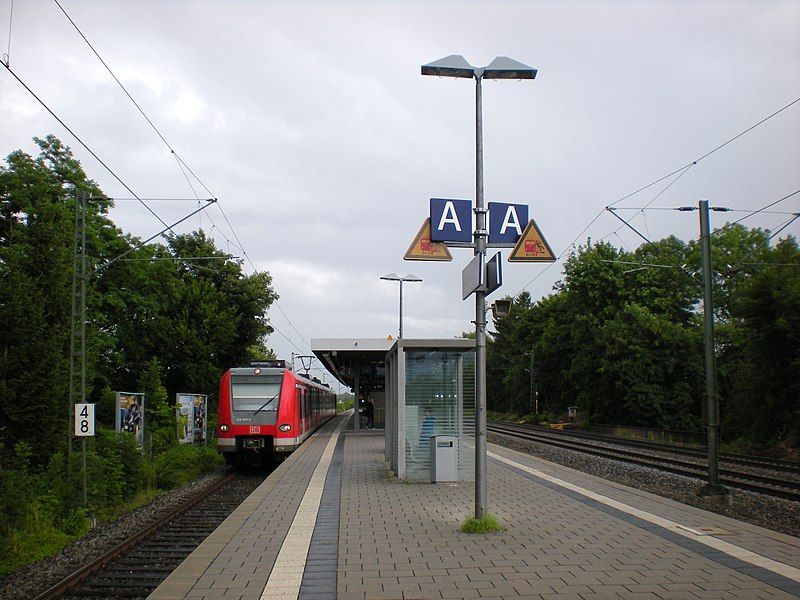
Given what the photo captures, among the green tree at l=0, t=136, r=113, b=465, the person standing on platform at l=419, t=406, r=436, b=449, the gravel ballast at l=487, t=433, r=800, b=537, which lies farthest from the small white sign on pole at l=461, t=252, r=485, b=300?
the green tree at l=0, t=136, r=113, b=465

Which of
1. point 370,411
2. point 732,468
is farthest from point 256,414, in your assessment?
point 370,411

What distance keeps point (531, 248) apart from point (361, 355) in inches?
827

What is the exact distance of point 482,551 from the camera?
769 cm

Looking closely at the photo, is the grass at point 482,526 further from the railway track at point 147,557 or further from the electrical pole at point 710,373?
the electrical pole at point 710,373

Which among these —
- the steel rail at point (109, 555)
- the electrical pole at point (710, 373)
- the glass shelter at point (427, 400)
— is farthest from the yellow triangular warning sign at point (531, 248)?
the steel rail at point (109, 555)

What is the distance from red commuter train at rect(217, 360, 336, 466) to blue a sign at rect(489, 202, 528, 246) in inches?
472

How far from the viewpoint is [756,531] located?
895cm

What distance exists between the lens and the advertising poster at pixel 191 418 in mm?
23016

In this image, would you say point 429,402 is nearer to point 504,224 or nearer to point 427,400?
point 427,400

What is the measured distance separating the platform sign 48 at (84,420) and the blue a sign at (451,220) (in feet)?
26.4

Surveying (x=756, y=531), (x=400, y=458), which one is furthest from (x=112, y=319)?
(x=756, y=531)

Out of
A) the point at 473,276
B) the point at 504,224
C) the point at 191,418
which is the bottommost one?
A: the point at 191,418

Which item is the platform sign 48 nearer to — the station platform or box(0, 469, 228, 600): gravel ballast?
box(0, 469, 228, 600): gravel ballast

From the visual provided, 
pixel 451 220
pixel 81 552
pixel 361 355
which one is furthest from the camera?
pixel 361 355
